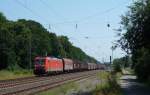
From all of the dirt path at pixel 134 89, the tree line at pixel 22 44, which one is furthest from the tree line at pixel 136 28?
the tree line at pixel 22 44

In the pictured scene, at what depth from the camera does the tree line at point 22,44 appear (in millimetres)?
93925

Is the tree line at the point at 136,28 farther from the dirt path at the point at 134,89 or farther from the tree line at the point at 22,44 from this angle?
the tree line at the point at 22,44

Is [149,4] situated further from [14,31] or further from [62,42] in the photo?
[62,42]

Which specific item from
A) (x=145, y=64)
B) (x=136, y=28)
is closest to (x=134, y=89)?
(x=136, y=28)

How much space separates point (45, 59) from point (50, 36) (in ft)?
323

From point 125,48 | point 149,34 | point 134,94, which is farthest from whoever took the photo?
point 125,48

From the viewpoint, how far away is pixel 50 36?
165m

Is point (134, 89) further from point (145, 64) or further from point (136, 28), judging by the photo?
point (145, 64)

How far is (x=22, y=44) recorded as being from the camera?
114875mm

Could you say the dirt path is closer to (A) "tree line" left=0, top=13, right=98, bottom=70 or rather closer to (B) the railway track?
(B) the railway track

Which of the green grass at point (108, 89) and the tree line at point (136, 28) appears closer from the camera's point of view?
the green grass at point (108, 89)

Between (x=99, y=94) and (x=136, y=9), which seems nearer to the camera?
(x=99, y=94)

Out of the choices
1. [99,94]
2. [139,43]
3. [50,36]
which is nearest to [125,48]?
[139,43]

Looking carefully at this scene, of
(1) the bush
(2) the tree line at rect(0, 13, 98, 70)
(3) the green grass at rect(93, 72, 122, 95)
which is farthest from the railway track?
(2) the tree line at rect(0, 13, 98, 70)
